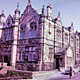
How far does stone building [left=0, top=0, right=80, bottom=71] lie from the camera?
20.6 meters

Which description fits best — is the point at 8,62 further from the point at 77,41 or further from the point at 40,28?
the point at 77,41

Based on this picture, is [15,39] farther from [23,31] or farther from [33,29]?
[33,29]

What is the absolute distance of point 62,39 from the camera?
27062 millimetres

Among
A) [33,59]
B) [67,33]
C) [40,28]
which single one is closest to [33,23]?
[40,28]

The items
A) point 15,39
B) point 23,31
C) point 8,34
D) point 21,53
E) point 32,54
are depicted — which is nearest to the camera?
point 32,54

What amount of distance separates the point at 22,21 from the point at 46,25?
5.20 m

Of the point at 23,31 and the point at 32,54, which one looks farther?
the point at 23,31

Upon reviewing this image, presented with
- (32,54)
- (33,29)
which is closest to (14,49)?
(32,54)

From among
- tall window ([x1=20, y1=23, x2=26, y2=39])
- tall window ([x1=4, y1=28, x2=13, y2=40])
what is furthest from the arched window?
tall window ([x1=4, y1=28, x2=13, y2=40])

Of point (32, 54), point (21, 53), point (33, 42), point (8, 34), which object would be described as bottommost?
point (32, 54)

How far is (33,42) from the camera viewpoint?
69.3 ft

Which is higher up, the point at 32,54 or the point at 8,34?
the point at 8,34

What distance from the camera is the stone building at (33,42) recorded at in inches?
810

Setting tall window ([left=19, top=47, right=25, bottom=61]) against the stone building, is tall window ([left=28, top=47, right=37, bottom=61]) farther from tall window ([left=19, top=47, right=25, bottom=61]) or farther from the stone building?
tall window ([left=19, top=47, right=25, bottom=61])
